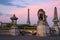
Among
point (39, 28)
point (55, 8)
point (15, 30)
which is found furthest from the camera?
point (55, 8)

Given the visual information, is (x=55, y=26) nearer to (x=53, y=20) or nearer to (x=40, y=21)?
(x=53, y=20)

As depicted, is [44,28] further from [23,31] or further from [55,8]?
[55,8]

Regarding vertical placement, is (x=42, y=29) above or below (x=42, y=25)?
below

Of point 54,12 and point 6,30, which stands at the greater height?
point 54,12

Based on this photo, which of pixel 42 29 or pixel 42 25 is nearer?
pixel 42 29

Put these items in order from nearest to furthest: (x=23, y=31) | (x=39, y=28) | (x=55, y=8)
Answer: (x=39, y=28)
(x=23, y=31)
(x=55, y=8)

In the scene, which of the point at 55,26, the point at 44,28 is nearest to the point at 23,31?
the point at 55,26

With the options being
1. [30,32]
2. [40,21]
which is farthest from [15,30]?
[40,21]

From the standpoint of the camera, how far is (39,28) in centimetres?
3142

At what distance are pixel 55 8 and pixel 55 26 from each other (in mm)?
4946

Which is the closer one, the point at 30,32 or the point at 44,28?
the point at 44,28

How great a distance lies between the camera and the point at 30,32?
129 ft

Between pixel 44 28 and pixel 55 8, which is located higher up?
pixel 55 8

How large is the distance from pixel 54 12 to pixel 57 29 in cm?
510
